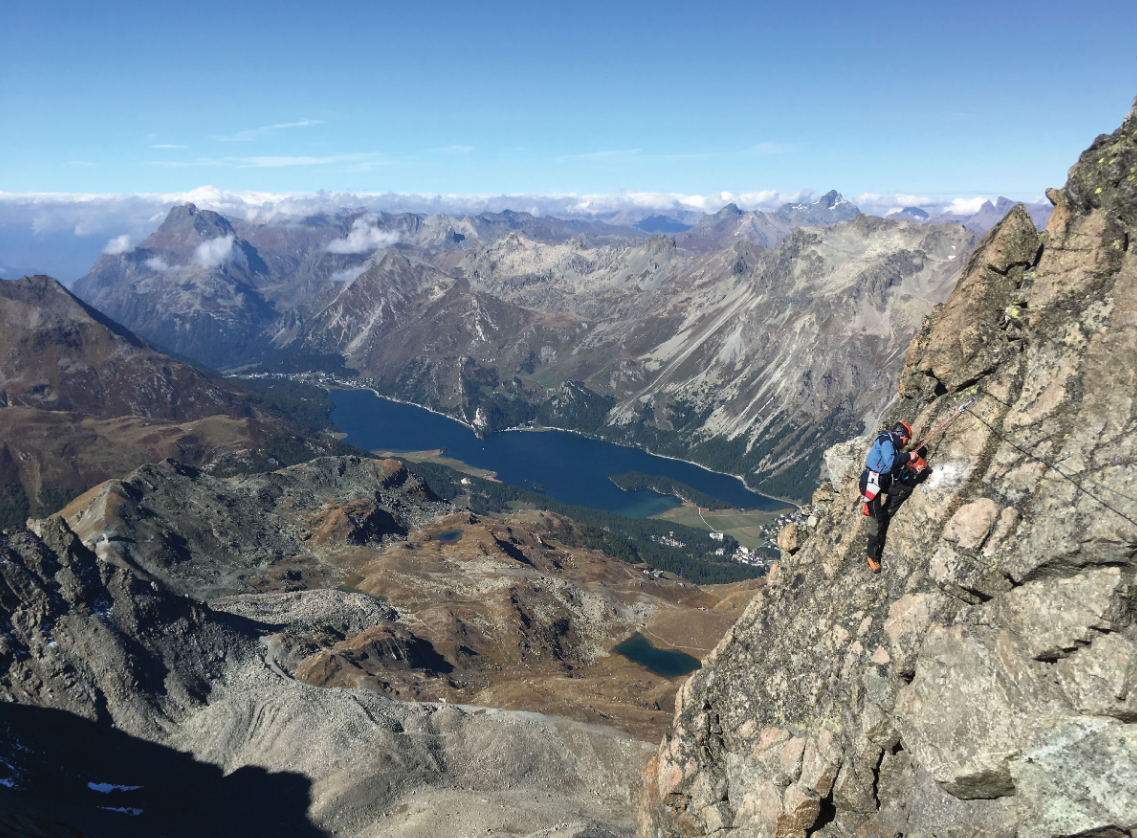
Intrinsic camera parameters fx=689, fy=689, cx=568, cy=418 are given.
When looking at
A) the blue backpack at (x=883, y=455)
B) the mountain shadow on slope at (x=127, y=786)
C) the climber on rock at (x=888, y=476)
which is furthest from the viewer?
the mountain shadow on slope at (x=127, y=786)

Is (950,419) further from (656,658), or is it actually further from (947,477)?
(656,658)

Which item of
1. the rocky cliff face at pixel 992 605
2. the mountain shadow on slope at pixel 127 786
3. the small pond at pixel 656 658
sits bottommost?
the small pond at pixel 656 658

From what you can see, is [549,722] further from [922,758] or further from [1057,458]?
[1057,458]

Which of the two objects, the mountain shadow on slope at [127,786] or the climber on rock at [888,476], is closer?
the climber on rock at [888,476]

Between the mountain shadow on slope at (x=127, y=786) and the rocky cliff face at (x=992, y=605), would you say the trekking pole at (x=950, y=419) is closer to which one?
the rocky cliff face at (x=992, y=605)

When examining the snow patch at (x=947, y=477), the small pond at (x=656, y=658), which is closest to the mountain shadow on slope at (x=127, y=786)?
the snow patch at (x=947, y=477)

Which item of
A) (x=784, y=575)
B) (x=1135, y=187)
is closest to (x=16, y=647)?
(x=784, y=575)

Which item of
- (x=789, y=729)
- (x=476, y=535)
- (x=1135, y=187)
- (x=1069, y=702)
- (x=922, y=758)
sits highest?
(x=1135, y=187)

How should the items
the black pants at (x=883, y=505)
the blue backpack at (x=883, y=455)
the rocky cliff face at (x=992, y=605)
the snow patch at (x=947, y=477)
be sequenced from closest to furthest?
the rocky cliff face at (x=992, y=605), the snow patch at (x=947, y=477), the blue backpack at (x=883, y=455), the black pants at (x=883, y=505)
